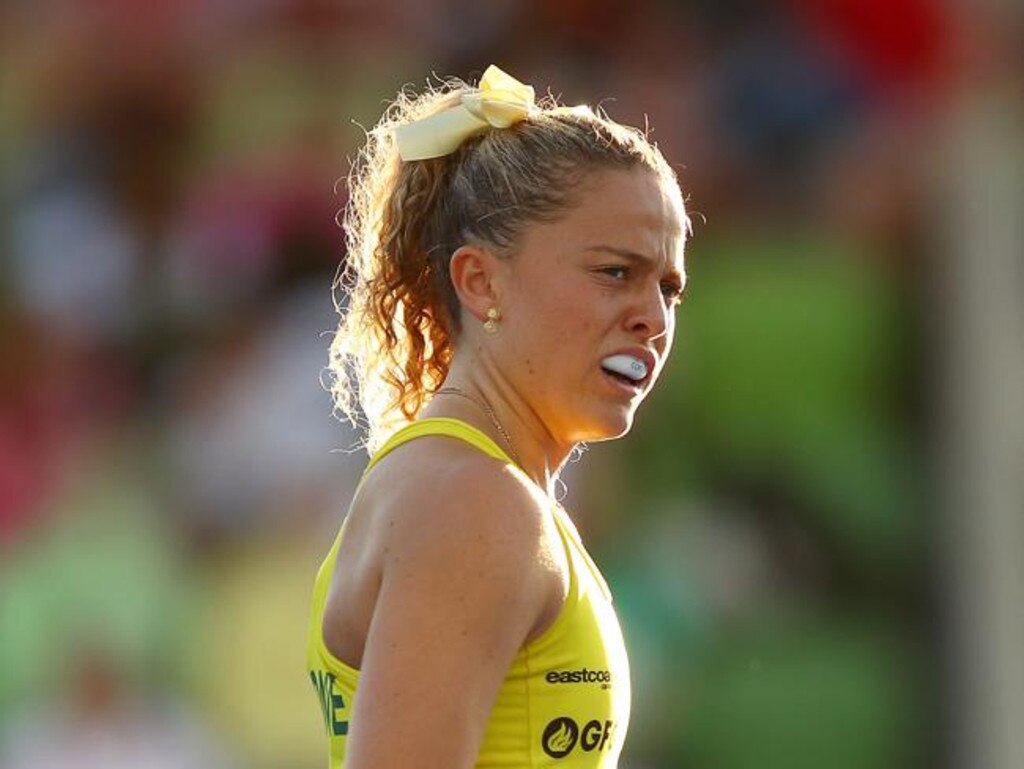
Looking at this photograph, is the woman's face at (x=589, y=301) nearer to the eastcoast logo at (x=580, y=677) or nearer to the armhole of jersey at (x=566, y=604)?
the armhole of jersey at (x=566, y=604)

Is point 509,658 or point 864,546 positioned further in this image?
point 864,546

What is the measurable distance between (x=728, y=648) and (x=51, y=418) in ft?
7.68

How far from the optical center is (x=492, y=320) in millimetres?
2543

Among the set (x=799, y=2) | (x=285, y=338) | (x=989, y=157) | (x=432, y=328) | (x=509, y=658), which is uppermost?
(x=799, y=2)

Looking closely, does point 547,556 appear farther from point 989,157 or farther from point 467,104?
point 989,157

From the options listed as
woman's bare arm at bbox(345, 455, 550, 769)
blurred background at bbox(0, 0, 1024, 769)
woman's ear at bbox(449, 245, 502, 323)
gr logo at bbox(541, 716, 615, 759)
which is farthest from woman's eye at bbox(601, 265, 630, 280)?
blurred background at bbox(0, 0, 1024, 769)

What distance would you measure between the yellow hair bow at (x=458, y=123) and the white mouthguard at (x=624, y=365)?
35 centimetres

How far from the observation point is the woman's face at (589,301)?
2496 mm

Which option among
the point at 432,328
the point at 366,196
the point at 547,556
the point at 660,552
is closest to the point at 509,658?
the point at 547,556

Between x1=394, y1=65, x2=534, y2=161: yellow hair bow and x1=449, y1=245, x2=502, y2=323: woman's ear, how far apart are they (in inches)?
6.5

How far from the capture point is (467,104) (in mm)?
2664

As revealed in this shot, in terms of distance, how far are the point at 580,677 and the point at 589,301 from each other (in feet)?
1.48

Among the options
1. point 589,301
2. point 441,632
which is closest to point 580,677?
point 441,632

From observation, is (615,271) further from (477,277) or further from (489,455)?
(489,455)
